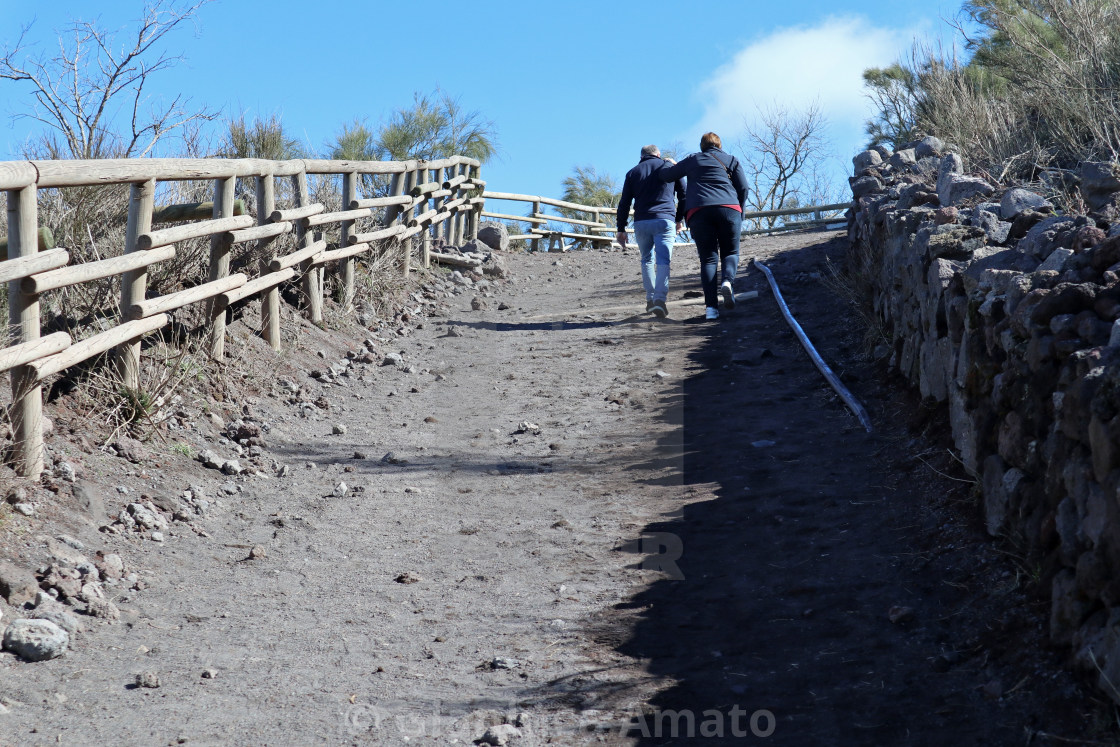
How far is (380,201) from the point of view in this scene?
11.7 meters

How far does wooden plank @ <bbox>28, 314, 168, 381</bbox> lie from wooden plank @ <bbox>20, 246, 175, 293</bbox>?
332 millimetres

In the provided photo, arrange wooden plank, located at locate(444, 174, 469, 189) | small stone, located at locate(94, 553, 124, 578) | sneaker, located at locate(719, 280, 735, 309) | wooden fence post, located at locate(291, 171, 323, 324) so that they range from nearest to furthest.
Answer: small stone, located at locate(94, 553, 124, 578), wooden fence post, located at locate(291, 171, 323, 324), sneaker, located at locate(719, 280, 735, 309), wooden plank, located at locate(444, 174, 469, 189)

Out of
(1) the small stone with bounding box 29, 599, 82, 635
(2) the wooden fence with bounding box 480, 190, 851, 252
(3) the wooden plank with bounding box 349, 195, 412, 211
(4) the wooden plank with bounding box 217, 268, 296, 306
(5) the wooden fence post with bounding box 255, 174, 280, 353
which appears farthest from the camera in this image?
(2) the wooden fence with bounding box 480, 190, 851, 252

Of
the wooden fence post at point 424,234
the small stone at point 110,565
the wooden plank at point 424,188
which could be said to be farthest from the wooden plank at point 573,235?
the small stone at point 110,565

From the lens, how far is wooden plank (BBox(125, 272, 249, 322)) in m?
6.41

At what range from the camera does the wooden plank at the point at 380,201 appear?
10.8 meters

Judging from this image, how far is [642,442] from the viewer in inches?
293

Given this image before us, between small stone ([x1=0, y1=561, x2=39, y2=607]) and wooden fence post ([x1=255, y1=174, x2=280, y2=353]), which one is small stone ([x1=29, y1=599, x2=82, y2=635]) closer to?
small stone ([x1=0, y1=561, x2=39, y2=607])

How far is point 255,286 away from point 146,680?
440 centimetres

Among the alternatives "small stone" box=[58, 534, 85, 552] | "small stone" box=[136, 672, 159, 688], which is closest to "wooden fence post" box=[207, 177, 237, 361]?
"small stone" box=[58, 534, 85, 552]

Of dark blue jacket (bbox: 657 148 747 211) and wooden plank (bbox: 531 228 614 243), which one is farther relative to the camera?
wooden plank (bbox: 531 228 614 243)

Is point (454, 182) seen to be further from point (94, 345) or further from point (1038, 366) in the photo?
point (1038, 366)

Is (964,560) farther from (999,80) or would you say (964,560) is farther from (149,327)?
(999,80)

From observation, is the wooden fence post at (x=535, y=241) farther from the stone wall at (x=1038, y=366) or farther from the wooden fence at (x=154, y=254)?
the stone wall at (x=1038, y=366)
